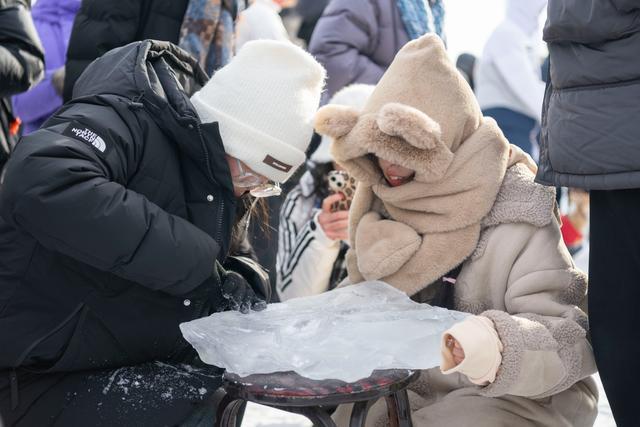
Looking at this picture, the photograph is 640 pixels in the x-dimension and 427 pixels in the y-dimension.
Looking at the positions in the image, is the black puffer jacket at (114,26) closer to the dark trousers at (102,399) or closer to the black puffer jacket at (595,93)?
the dark trousers at (102,399)

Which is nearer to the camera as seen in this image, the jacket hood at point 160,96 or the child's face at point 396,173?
the jacket hood at point 160,96

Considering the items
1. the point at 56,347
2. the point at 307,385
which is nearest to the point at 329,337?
the point at 307,385

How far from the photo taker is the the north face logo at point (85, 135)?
1865 mm

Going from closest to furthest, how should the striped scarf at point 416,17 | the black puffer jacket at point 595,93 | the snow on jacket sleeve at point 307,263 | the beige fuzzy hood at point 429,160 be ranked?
the black puffer jacket at point 595,93 < the beige fuzzy hood at point 429,160 < the snow on jacket sleeve at point 307,263 < the striped scarf at point 416,17

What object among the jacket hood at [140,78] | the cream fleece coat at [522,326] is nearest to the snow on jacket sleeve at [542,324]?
the cream fleece coat at [522,326]

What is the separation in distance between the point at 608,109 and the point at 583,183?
0.15 meters

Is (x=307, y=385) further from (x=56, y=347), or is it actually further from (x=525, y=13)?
(x=525, y=13)

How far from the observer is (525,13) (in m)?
4.77

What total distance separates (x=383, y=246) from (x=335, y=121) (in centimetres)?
34

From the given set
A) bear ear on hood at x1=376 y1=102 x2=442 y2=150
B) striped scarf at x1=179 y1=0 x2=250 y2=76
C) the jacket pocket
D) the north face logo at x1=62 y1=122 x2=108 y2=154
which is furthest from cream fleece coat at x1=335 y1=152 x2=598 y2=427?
striped scarf at x1=179 y1=0 x2=250 y2=76

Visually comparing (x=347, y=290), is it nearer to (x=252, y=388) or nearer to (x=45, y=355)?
(x=252, y=388)

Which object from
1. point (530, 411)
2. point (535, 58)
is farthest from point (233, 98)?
point (535, 58)

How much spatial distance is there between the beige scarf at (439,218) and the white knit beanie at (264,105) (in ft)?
0.98

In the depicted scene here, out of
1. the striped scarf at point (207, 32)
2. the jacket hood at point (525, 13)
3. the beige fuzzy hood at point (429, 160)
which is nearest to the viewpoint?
the beige fuzzy hood at point (429, 160)
